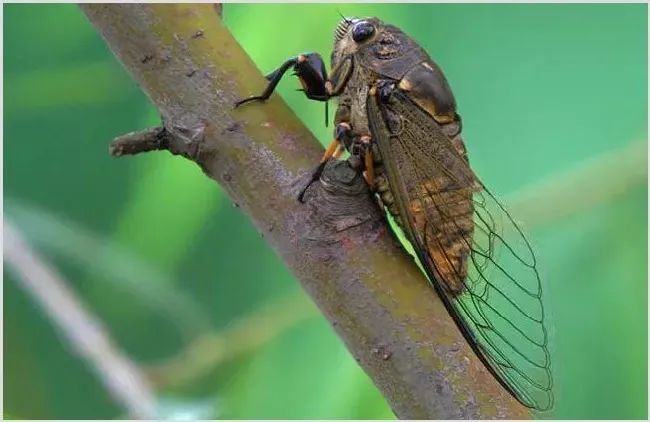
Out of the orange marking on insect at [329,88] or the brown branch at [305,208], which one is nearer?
the brown branch at [305,208]

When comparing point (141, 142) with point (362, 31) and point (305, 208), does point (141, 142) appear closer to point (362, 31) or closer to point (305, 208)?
point (305, 208)

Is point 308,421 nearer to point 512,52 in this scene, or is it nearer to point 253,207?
point 253,207

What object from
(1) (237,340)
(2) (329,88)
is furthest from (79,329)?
(2) (329,88)

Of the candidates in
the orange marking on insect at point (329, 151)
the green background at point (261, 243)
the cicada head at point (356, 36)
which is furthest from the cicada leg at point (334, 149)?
the green background at point (261, 243)

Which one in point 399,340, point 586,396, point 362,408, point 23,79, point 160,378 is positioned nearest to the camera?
point 399,340

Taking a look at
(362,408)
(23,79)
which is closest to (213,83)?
(362,408)

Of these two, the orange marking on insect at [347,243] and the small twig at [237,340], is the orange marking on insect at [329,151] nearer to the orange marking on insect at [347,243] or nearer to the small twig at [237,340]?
the orange marking on insect at [347,243]

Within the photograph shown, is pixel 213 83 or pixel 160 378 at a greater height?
pixel 213 83
